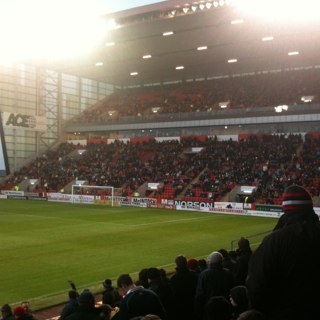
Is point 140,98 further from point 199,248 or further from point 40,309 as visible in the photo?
point 40,309

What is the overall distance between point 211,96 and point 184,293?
5296 cm

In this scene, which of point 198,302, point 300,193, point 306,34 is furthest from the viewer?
point 306,34

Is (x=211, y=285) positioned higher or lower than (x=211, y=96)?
lower

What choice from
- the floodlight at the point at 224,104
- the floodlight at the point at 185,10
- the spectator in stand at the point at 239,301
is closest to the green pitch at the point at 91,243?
the spectator in stand at the point at 239,301

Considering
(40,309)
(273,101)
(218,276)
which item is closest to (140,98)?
(273,101)

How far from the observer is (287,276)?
3.12 m

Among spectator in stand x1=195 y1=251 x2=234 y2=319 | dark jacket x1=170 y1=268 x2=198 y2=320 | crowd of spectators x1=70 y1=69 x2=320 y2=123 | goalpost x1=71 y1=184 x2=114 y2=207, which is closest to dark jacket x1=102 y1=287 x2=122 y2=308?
dark jacket x1=170 y1=268 x2=198 y2=320

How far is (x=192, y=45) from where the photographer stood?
47.5 m

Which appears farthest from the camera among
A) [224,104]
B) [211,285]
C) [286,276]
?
[224,104]

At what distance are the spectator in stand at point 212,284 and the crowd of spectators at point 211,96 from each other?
148ft

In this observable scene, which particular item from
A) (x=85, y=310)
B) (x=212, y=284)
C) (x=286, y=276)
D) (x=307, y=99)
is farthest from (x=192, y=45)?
(x=286, y=276)

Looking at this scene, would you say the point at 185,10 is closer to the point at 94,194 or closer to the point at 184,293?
the point at 94,194

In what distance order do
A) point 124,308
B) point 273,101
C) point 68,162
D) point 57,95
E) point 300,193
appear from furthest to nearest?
point 57,95, point 68,162, point 273,101, point 124,308, point 300,193

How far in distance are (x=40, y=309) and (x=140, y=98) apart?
54843 mm
